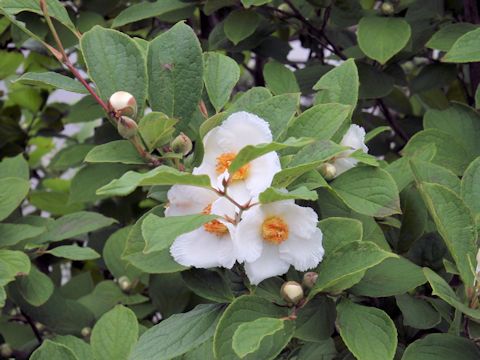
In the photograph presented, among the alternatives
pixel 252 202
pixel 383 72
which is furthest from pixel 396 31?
pixel 252 202

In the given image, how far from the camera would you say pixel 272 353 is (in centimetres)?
82

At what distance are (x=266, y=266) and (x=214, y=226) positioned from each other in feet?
0.23

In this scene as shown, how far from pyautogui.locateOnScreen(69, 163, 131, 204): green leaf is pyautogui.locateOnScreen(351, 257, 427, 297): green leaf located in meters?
0.76

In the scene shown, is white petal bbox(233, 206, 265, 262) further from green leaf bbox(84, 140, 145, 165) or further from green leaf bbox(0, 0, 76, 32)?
green leaf bbox(0, 0, 76, 32)

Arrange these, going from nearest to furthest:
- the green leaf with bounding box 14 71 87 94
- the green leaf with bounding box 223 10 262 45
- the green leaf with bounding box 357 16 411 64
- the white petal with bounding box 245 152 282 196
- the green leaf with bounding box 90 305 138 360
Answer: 1. the white petal with bounding box 245 152 282 196
2. the green leaf with bounding box 14 71 87 94
3. the green leaf with bounding box 90 305 138 360
4. the green leaf with bounding box 357 16 411 64
5. the green leaf with bounding box 223 10 262 45

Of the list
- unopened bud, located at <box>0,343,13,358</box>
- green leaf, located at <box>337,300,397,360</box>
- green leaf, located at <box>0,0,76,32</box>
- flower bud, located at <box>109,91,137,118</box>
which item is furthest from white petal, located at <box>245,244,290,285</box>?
unopened bud, located at <box>0,343,13,358</box>

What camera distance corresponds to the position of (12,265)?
1.13 metres

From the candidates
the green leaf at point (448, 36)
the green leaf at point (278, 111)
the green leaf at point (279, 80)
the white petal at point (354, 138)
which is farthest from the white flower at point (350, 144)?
the green leaf at point (448, 36)

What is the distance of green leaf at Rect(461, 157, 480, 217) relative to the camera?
948mm

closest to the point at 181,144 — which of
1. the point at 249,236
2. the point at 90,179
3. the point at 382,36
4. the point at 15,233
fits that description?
the point at 249,236

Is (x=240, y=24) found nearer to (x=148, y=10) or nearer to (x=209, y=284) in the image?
(x=148, y=10)

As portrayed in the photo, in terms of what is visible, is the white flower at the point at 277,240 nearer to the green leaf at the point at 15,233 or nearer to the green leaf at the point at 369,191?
the green leaf at the point at 369,191

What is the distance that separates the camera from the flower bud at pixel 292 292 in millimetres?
838

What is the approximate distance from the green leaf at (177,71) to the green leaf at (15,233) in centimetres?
42
